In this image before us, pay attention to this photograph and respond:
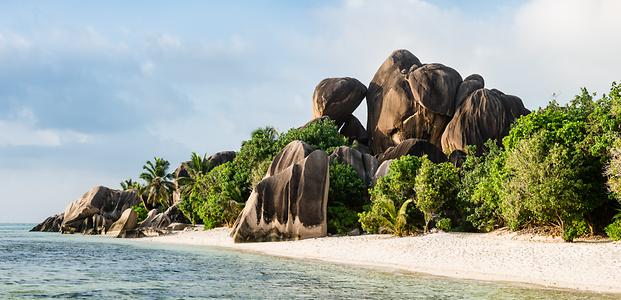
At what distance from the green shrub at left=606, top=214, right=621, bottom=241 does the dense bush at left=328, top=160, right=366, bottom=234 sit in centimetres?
1506

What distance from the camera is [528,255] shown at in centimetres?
2114

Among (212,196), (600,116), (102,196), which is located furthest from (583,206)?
(102,196)

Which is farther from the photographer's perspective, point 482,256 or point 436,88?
point 436,88

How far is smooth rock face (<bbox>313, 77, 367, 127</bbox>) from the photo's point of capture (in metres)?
65.4

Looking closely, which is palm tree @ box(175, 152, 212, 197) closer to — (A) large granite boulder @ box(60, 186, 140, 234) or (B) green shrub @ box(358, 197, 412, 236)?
(A) large granite boulder @ box(60, 186, 140, 234)

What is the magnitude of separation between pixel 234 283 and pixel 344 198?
20.3 metres

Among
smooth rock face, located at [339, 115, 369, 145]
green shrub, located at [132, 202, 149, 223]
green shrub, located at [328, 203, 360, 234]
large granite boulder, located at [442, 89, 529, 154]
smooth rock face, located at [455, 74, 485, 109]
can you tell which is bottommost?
green shrub, located at [328, 203, 360, 234]

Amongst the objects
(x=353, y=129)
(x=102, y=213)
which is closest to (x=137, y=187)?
(x=102, y=213)

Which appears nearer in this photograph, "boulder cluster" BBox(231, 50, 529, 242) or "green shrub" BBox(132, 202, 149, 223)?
"boulder cluster" BBox(231, 50, 529, 242)

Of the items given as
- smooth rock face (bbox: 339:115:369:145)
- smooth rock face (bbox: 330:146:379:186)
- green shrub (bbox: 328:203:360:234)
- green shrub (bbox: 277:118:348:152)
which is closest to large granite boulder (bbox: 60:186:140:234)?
smooth rock face (bbox: 339:115:369:145)

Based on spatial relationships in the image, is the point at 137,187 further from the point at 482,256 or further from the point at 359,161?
the point at 482,256

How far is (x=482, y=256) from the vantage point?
2181 centimetres

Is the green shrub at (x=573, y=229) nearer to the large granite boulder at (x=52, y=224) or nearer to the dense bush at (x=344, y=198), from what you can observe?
the dense bush at (x=344, y=198)

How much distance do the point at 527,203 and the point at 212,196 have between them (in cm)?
2995
